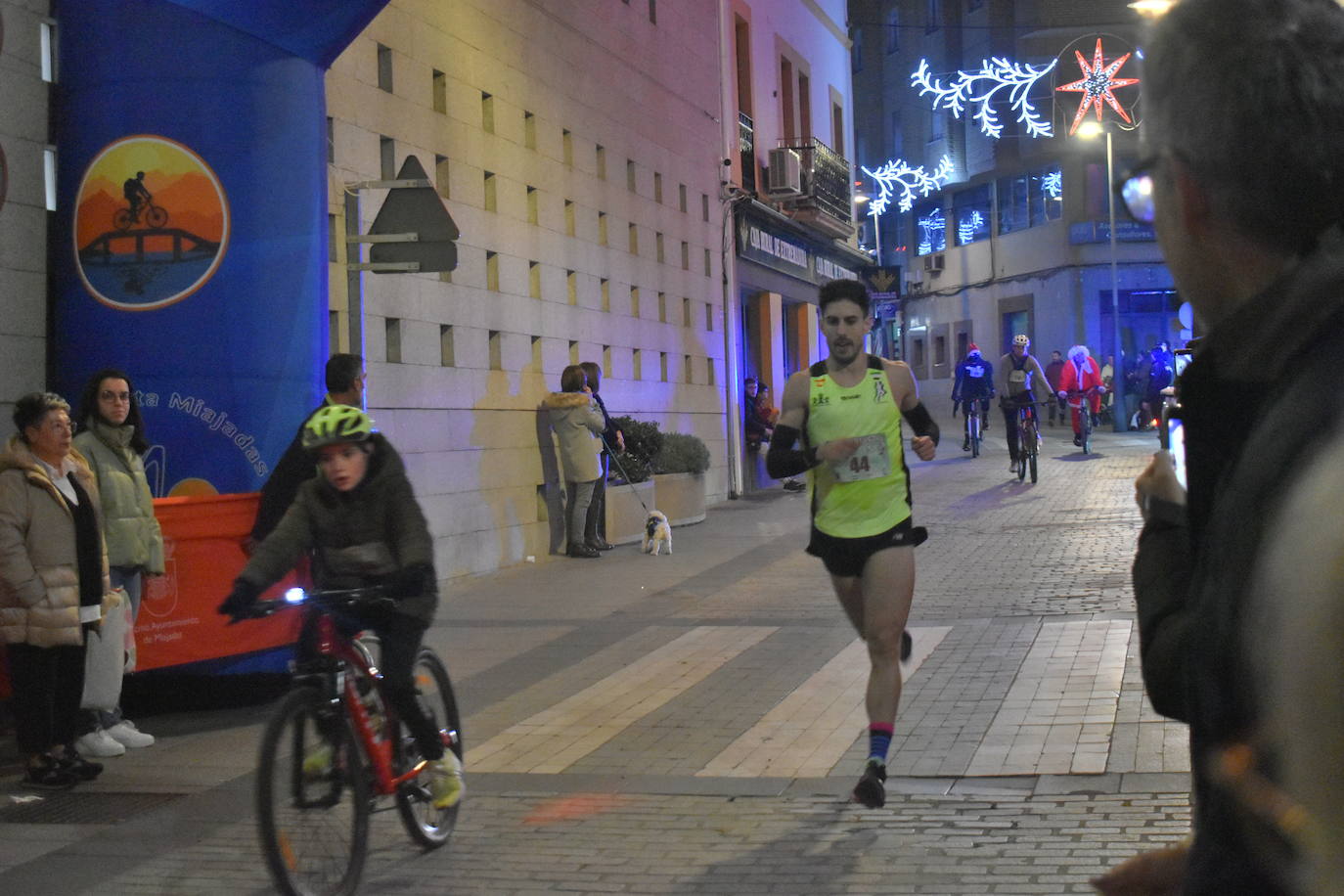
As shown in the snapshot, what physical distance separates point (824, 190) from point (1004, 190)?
2426 cm

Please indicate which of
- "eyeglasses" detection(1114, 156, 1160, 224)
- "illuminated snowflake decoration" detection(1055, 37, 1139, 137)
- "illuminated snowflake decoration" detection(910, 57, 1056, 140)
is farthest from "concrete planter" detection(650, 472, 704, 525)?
"illuminated snowflake decoration" detection(910, 57, 1056, 140)

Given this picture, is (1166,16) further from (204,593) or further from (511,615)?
(511,615)

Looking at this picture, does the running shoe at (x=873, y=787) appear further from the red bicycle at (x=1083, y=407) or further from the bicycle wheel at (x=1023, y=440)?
the red bicycle at (x=1083, y=407)

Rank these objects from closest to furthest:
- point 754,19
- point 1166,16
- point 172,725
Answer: point 1166,16 < point 172,725 < point 754,19

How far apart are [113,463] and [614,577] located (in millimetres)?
6775

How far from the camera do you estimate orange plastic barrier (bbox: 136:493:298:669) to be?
Answer: 325 inches

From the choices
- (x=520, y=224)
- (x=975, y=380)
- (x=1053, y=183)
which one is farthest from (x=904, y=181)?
(x=520, y=224)

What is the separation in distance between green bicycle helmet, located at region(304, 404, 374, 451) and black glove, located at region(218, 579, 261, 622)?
21.9 inches

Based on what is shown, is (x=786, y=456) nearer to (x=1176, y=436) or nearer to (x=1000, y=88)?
(x=1176, y=436)

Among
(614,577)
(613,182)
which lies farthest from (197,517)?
(613,182)

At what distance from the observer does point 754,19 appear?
2711 cm

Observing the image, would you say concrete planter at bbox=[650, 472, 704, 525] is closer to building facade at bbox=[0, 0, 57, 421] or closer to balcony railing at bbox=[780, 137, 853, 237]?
building facade at bbox=[0, 0, 57, 421]

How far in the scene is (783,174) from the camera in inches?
1067

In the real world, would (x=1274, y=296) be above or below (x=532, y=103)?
below
